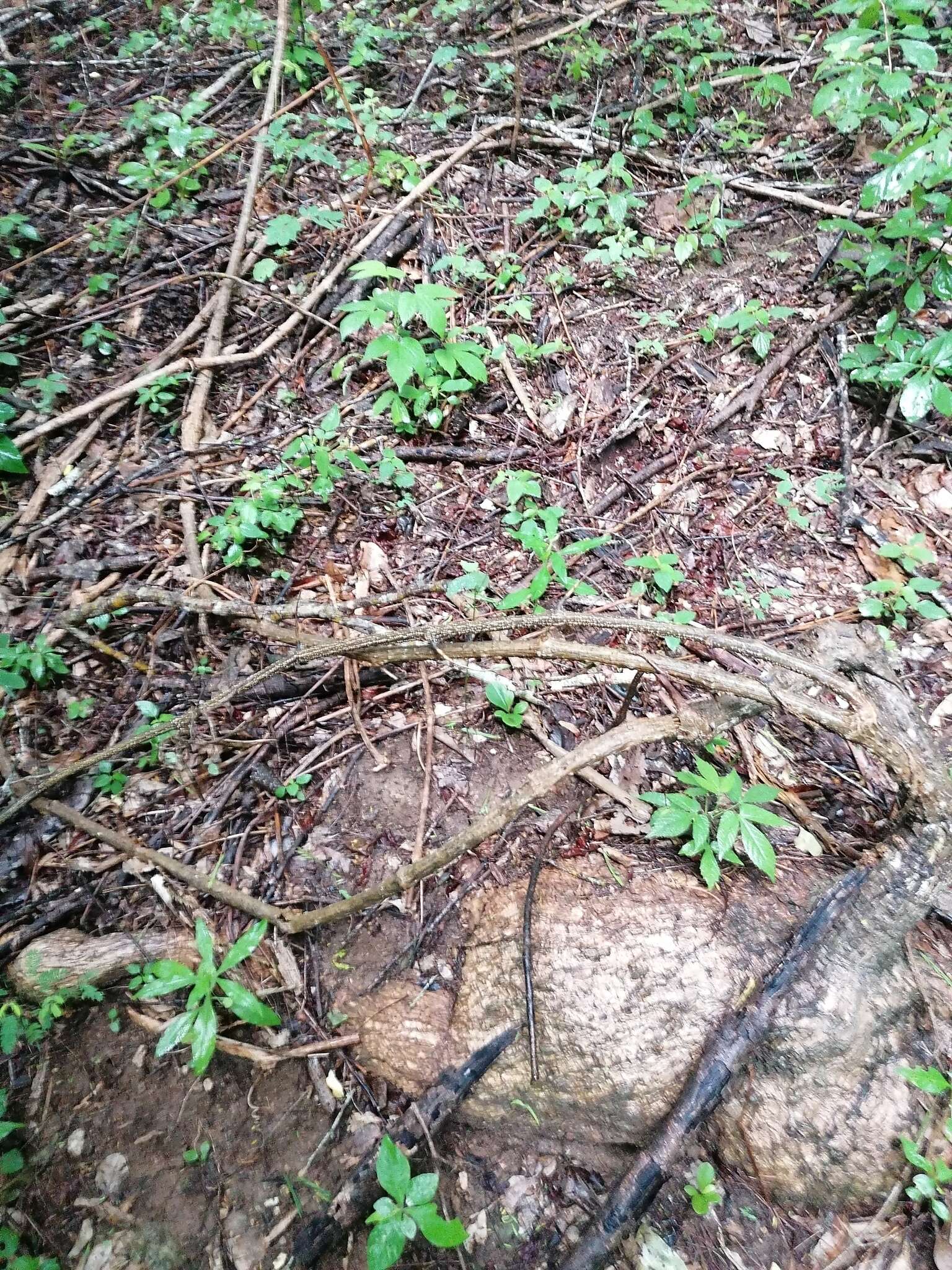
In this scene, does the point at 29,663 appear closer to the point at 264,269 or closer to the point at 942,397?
the point at 264,269

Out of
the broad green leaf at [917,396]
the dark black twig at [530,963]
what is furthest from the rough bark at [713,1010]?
the broad green leaf at [917,396]

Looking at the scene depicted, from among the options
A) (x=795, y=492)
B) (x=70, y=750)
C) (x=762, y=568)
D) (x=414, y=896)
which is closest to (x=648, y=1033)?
(x=414, y=896)

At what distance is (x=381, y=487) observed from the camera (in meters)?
3.44

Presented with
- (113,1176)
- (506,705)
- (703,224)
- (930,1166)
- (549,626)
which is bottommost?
(113,1176)

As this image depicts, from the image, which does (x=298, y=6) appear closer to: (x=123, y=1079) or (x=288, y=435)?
(x=288, y=435)

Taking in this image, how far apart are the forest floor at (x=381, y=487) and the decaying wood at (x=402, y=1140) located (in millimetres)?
73

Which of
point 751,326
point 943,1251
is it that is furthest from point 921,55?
point 943,1251

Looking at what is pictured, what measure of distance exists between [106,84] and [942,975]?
25.1 feet

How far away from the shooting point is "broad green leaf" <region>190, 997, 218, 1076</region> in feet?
6.07

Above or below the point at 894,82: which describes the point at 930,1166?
below

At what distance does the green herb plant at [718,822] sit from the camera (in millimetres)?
2061

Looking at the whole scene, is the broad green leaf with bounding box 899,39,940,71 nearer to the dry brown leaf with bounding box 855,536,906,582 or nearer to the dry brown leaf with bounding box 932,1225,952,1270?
the dry brown leaf with bounding box 855,536,906,582

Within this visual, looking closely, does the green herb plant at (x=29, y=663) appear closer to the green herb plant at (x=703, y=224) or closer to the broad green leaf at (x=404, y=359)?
the broad green leaf at (x=404, y=359)

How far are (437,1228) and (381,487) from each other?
9.42 feet
